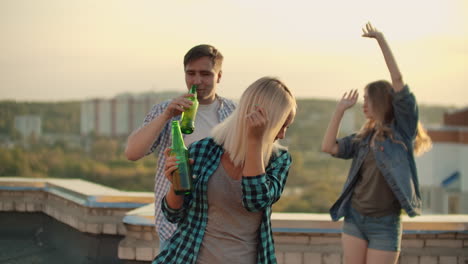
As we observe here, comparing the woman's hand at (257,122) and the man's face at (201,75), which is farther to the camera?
the man's face at (201,75)

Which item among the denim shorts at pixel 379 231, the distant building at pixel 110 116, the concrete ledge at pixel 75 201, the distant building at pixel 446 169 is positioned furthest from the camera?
the distant building at pixel 110 116

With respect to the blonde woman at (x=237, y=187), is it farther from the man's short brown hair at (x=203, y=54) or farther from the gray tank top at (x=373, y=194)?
the gray tank top at (x=373, y=194)

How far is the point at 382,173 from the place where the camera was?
3.66 m

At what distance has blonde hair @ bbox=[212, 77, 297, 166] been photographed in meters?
2.16

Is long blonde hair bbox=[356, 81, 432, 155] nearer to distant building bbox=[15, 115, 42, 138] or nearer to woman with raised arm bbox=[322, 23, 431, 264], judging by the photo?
woman with raised arm bbox=[322, 23, 431, 264]

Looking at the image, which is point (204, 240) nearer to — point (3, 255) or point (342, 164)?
point (3, 255)

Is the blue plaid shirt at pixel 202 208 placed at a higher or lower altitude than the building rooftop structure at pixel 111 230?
higher

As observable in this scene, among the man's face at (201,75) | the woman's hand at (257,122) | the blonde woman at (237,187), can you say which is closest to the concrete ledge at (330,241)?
the man's face at (201,75)

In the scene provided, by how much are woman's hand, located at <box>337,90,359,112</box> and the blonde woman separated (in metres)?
1.67

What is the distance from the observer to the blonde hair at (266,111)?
2160 mm

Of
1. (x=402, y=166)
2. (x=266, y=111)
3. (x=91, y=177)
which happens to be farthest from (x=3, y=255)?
(x=91, y=177)

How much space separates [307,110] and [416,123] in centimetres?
6771

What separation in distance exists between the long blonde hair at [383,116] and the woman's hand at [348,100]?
0.43 feet

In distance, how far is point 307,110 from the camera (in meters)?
71.0
